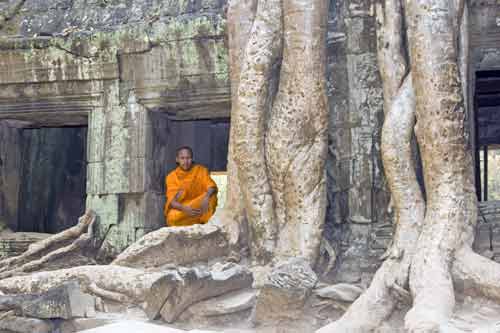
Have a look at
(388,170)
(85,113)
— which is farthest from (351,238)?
(85,113)

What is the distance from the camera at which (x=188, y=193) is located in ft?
20.2

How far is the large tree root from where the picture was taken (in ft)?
19.4

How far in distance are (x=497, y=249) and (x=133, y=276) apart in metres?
2.29

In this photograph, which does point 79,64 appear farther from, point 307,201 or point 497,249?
point 497,249

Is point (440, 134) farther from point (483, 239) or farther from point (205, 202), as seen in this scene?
point (205, 202)

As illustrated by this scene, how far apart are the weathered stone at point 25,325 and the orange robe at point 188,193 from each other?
1838mm

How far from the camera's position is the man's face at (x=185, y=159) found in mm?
6184

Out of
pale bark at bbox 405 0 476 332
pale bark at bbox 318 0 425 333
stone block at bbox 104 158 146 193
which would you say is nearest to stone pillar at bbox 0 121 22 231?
stone block at bbox 104 158 146 193

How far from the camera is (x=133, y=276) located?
4770 mm

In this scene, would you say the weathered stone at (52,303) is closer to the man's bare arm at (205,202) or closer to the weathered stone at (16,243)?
the man's bare arm at (205,202)

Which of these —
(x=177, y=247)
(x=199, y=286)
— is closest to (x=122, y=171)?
(x=177, y=247)

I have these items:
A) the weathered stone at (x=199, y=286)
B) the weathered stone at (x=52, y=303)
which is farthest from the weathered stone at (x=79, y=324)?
the weathered stone at (x=199, y=286)

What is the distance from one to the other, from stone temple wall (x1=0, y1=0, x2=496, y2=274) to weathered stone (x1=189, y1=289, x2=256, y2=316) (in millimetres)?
1303

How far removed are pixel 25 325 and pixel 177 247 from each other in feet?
4.31
